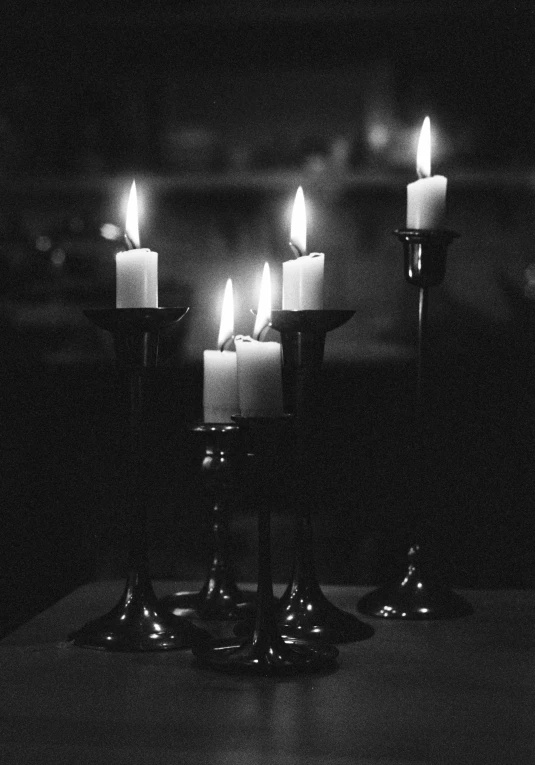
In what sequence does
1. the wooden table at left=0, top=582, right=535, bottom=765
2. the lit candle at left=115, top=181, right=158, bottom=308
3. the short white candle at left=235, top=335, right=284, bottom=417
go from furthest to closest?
the lit candle at left=115, top=181, right=158, bottom=308 → the short white candle at left=235, top=335, right=284, bottom=417 → the wooden table at left=0, top=582, right=535, bottom=765

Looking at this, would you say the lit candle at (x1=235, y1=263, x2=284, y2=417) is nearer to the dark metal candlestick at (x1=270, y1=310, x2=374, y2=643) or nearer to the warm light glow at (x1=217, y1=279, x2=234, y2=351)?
the dark metal candlestick at (x1=270, y1=310, x2=374, y2=643)

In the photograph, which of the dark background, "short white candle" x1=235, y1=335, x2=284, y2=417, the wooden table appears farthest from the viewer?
the dark background

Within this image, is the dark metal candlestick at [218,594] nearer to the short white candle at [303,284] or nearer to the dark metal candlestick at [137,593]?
the dark metal candlestick at [137,593]

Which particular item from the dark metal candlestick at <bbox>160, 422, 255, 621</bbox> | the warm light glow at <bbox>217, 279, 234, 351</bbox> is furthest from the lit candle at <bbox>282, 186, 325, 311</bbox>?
the dark metal candlestick at <bbox>160, 422, 255, 621</bbox>

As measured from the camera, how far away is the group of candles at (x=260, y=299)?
101cm

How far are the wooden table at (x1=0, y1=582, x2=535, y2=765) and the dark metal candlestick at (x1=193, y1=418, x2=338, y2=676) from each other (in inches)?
0.6

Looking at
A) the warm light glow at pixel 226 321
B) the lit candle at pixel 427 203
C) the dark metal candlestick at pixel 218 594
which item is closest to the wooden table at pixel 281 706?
the dark metal candlestick at pixel 218 594

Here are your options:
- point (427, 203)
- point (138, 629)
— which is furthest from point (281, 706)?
point (427, 203)

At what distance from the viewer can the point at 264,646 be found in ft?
3.48

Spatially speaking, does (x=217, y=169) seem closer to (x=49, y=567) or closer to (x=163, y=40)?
(x=163, y=40)

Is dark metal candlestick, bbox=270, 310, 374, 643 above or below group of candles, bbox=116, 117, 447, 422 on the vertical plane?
below

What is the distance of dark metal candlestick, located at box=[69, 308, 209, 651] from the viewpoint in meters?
1.12

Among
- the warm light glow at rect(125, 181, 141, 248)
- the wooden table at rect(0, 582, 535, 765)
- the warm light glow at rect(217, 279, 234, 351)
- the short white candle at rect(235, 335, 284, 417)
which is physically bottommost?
the wooden table at rect(0, 582, 535, 765)

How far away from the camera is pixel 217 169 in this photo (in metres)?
1.66
